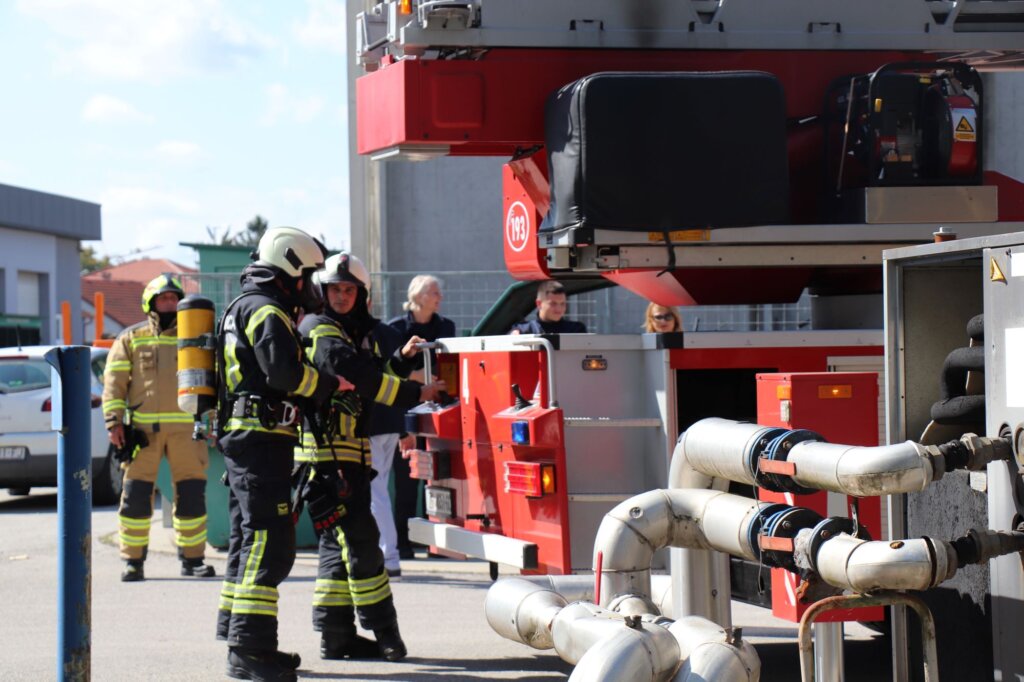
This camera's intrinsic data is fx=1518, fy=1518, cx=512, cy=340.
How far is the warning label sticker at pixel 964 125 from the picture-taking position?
7027 mm

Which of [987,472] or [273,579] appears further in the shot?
[273,579]

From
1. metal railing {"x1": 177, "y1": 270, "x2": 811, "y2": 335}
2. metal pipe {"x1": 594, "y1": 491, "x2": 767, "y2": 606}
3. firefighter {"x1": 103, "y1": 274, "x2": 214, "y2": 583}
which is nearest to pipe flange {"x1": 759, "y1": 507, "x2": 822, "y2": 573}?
metal pipe {"x1": 594, "y1": 491, "x2": 767, "y2": 606}

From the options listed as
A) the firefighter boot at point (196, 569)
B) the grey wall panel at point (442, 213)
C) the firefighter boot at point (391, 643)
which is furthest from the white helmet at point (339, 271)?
the grey wall panel at point (442, 213)

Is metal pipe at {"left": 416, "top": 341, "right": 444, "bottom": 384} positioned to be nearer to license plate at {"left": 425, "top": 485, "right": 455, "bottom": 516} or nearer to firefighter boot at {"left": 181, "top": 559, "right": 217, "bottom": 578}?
license plate at {"left": 425, "top": 485, "right": 455, "bottom": 516}

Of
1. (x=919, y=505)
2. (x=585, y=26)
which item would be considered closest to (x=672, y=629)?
(x=919, y=505)

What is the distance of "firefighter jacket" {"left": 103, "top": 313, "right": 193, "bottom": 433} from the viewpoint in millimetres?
10633

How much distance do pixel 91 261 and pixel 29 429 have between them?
8456 cm

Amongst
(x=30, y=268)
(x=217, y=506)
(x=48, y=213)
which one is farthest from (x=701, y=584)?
(x=48, y=213)

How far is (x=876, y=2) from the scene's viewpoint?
24.5 ft

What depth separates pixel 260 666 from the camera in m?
6.88

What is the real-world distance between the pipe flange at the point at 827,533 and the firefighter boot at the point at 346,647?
3.61 m

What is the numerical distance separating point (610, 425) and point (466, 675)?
148 centimetres

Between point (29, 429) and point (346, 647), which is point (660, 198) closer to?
point (346, 647)

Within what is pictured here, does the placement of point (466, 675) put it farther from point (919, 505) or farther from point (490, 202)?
point (490, 202)
